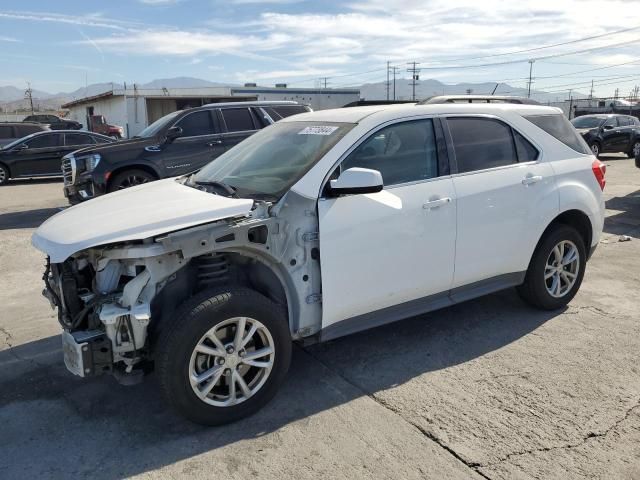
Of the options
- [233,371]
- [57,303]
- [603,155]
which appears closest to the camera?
[233,371]

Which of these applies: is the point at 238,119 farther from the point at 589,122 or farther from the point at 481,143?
the point at 589,122

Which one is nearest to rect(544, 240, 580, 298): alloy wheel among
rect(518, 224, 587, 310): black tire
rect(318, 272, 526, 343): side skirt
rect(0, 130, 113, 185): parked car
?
rect(518, 224, 587, 310): black tire

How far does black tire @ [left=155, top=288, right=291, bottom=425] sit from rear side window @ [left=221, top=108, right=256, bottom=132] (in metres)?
7.39

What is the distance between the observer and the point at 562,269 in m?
4.94

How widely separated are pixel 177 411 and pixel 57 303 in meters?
1.10

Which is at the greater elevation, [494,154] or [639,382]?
[494,154]

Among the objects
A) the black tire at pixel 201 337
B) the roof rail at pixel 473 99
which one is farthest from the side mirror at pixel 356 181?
the roof rail at pixel 473 99

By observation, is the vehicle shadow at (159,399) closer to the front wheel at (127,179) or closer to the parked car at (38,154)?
the front wheel at (127,179)

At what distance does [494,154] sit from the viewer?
447 cm

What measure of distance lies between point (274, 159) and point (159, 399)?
1855mm

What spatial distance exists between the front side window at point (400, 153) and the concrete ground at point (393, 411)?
1376 mm

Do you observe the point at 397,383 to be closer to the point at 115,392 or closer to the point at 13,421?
the point at 115,392

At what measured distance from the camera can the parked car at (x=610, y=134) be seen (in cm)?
2009

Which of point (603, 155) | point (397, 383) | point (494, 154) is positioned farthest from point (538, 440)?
point (603, 155)
